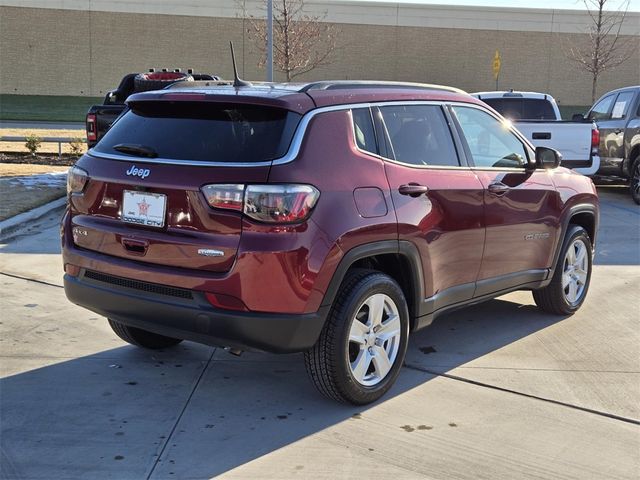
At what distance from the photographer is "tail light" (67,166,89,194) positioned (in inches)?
160

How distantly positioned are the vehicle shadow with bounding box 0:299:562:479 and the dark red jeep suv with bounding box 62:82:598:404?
0.28 metres

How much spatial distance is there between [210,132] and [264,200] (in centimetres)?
60

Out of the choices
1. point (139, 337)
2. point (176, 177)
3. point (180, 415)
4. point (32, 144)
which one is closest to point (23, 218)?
point (139, 337)

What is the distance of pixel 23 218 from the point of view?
357 inches

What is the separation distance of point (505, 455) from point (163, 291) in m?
1.96

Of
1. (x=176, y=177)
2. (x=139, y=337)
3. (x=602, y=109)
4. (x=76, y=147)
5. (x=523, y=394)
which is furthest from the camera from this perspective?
(x=76, y=147)

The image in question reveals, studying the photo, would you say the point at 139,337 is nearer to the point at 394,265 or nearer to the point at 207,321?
the point at 207,321

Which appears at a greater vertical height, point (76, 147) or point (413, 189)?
point (413, 189)

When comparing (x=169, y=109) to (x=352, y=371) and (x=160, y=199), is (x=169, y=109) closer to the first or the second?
(x=160, y=199)

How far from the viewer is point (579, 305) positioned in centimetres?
610

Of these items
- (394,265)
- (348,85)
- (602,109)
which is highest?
(602,109)

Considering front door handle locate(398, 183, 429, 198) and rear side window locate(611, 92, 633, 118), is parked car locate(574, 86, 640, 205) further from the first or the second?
front door handle locate(398, 183, 429, 198)

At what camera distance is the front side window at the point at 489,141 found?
4.93 meters

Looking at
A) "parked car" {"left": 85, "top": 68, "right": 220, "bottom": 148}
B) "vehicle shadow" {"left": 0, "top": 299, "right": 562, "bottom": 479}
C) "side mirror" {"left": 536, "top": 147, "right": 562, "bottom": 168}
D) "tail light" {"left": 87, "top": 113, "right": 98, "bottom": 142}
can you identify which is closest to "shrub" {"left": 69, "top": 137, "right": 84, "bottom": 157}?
"parked car" {"left": 85, "top": 68, "right": 220, "bottom": 148}
